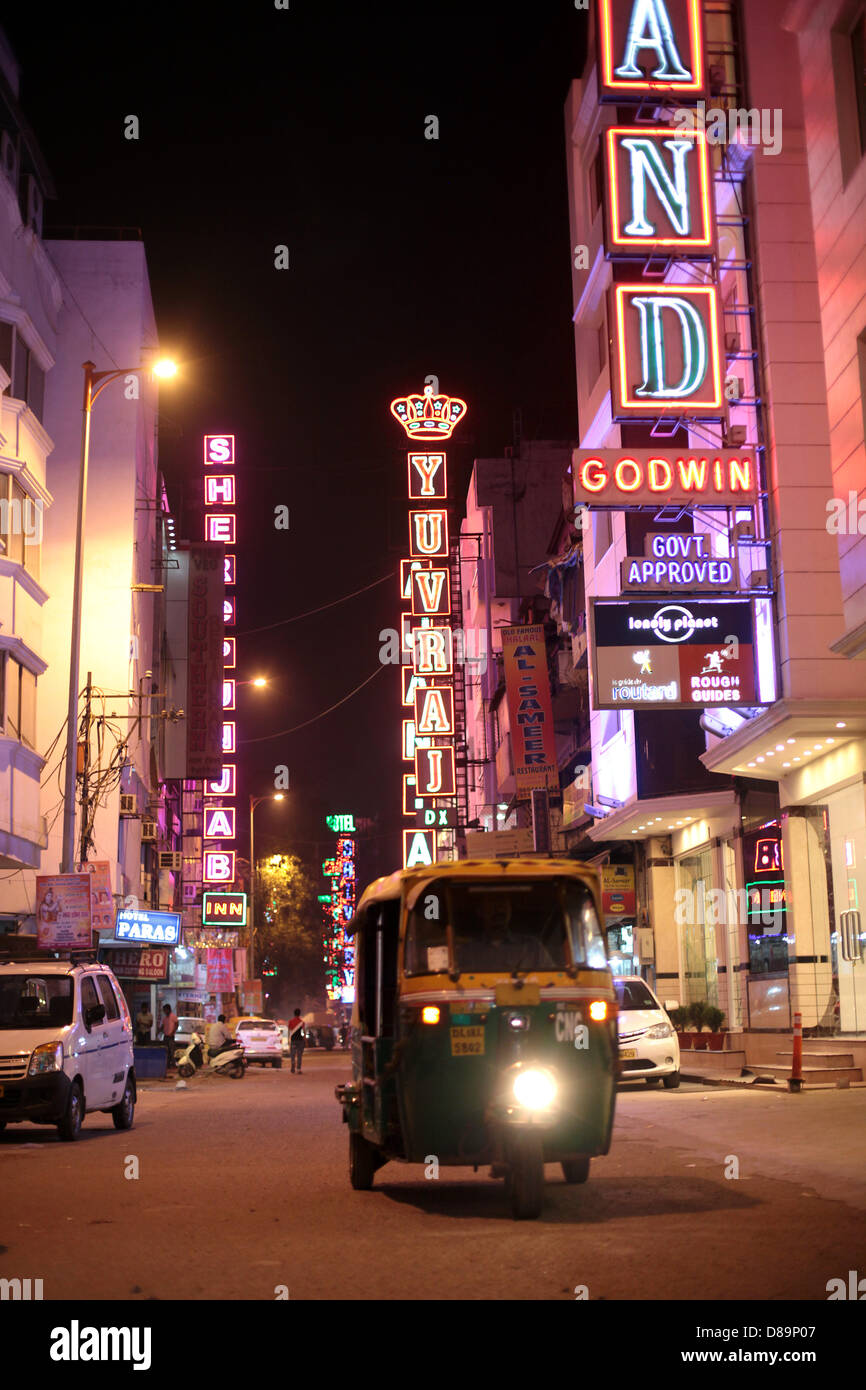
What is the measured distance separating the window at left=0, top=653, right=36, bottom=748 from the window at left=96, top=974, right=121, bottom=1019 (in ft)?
22.4

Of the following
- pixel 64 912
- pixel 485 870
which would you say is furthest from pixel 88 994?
pixel 485 870

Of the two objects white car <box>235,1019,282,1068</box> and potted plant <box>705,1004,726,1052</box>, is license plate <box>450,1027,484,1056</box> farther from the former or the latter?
white car <box>235,1019,282,1068</box>

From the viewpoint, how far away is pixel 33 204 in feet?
113

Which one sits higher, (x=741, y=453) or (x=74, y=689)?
(x=741, y=453)

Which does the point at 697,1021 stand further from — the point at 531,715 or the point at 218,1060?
the point at 531,715

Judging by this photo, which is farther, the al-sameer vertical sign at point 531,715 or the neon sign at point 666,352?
the al-sameer vertical sign at point 531,715

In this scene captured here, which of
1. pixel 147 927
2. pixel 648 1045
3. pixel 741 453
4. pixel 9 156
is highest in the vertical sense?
pixel 9 156

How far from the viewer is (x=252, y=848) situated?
71188mm

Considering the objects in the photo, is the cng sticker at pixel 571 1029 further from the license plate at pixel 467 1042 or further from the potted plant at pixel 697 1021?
the potted plant at pixel 697 1021

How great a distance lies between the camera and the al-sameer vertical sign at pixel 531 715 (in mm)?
44250

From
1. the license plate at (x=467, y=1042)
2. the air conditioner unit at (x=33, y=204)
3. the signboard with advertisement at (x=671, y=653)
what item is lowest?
the license plate at (x=467, y=1042)

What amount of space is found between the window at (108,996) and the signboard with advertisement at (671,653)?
28.5 ft

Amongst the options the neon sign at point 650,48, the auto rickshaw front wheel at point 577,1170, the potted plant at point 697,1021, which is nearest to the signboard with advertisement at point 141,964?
the potted plant at point 697,1021

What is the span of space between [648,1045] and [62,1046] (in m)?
9.75
